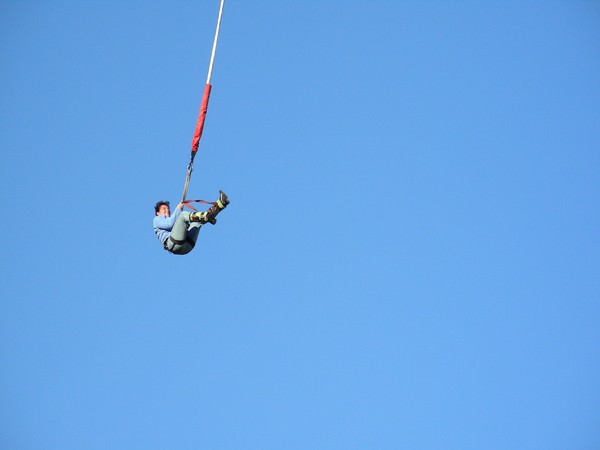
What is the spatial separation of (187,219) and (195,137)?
3.88ft

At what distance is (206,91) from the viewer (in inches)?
535

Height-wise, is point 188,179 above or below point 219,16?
below

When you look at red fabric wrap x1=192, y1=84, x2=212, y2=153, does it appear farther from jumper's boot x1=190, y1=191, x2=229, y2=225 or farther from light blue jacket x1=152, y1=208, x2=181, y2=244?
light blue jacket x1=152, y1=208, x2=181, y2=244

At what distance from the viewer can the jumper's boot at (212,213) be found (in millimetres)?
12906

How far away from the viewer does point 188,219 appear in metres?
13.5

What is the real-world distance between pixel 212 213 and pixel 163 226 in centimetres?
123

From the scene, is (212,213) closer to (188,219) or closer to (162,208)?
(188,219)

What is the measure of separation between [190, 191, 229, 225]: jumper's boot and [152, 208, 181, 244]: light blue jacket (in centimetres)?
62

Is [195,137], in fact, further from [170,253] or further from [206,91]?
[170,253]

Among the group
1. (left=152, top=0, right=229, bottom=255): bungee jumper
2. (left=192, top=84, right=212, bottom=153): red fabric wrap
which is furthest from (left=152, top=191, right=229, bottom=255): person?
(left=192, top=84, right=212, bottom=153): red fabric wrap

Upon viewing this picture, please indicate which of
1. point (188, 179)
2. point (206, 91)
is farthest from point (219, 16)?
point (188, 179)

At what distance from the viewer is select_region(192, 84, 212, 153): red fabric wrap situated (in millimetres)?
13366

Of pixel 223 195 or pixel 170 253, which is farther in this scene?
pixel 170 253

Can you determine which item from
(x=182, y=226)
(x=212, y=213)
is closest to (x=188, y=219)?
(x=182, y=226)
